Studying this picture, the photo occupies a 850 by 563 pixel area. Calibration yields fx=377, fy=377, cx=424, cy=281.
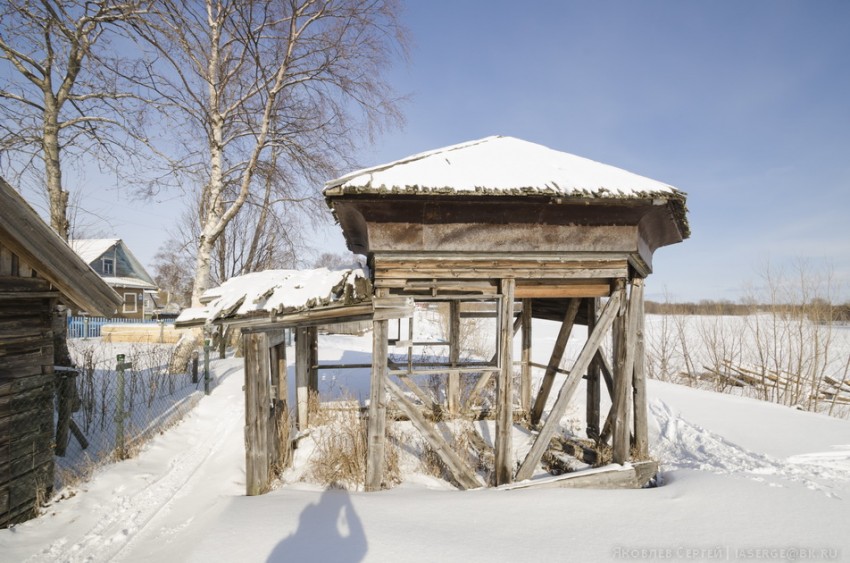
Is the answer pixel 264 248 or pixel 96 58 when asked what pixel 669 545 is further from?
pixel 264 248

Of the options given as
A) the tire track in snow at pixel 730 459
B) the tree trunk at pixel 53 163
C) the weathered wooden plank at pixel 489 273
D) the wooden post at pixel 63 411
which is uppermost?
the tree trunk at pixel 53 163

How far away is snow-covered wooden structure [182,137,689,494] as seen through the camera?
4.12 metres

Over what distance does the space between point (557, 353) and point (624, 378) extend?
5.62 ft

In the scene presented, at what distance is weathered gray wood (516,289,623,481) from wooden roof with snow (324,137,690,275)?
688mm

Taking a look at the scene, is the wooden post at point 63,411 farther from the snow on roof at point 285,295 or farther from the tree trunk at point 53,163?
the tree trunk at point 53,163

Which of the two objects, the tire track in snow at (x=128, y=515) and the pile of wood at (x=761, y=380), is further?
the pile of wood at (x=761, y=380)

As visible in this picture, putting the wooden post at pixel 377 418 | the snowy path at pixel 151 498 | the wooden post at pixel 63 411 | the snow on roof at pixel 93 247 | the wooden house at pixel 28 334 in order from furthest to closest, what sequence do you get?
the snow on roof at pixel 93 247, the wooden post at pixel 63 411, the wooden post at pixel 377 418, the wooden house at pixel 28 334, the snowy path at pixel 151 498

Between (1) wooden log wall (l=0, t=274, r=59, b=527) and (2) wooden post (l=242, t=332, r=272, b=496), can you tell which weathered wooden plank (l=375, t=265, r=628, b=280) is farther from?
(1) wooden log wall (l=0, t=274, r=59, b=527)

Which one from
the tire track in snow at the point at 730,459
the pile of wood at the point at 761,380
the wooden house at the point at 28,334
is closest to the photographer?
the wooden house at the point at 28,334

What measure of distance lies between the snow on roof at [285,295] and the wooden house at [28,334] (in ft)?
3.69

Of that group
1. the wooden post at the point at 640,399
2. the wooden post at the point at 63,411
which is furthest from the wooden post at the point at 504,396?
the wooden post at the point at 63,411

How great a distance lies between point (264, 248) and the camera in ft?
70.1

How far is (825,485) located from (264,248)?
877 inches

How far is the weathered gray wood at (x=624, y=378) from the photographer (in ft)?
15.9
